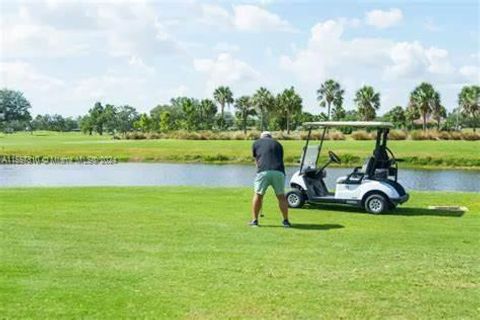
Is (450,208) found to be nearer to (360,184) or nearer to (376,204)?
(376,204)

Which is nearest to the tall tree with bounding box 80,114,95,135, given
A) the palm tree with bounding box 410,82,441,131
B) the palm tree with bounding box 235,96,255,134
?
the palm tree with bounding box 235,96,255,134

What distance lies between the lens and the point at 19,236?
397 inches

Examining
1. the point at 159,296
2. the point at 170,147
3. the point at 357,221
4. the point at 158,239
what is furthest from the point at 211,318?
the point at 170,147

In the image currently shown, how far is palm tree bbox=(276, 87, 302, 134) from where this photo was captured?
99.9 metres

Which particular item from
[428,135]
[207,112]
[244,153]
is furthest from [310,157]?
[207,112]

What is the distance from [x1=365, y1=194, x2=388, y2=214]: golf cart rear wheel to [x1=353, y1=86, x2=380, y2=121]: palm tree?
85.2 metres

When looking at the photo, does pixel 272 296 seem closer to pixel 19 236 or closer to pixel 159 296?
pixel 159 296

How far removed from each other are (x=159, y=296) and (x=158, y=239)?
3265 millimetres

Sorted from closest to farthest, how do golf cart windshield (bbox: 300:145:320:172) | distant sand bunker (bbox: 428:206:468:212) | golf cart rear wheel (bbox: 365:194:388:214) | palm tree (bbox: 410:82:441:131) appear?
golf cart rear wheel (bbox: 365:194:388:214), distant sand bunker (bbox: 428:206:468:212), golf cart windshield (bbox: 300:145:320:172), palm tree (bbox: 410:82:441:131)

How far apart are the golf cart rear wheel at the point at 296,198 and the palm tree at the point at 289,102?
277ft

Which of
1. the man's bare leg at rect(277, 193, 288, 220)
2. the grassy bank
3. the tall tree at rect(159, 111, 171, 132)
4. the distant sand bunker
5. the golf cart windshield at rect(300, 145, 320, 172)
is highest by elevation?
the tall tree at rect(159, 111, 171, 132)

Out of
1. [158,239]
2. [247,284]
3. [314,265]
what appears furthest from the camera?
[158,239]

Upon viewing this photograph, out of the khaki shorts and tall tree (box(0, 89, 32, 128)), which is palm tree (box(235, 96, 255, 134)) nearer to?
tall tree (box(0, 89, 32, 128))

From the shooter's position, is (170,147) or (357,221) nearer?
(357,221)
